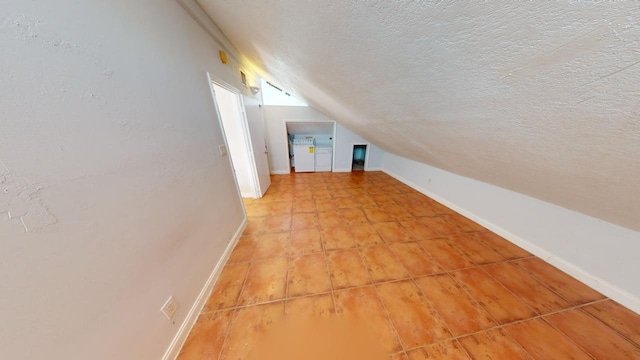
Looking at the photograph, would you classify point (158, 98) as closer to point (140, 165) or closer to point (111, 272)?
point (140, 165)

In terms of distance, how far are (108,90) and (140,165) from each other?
0.37 metres

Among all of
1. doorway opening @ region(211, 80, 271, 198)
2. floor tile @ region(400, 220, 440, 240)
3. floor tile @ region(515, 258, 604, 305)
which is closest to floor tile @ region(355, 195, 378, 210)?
floor tile @ region(400, 220, 440, 240)

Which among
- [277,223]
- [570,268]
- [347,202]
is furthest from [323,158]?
[570,268]

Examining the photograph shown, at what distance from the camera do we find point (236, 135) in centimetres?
271

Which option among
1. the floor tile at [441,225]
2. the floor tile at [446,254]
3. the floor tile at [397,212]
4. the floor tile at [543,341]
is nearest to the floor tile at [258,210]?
the floor tile at [397,212]

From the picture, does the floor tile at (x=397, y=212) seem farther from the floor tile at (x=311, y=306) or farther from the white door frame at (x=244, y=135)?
the white door frame at (x=244, y=135)

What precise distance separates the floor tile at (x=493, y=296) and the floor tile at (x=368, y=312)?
0.84 meters

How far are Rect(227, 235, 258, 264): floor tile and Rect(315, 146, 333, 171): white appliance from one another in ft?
8.88

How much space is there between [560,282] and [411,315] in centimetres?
150

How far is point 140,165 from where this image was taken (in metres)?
0.93

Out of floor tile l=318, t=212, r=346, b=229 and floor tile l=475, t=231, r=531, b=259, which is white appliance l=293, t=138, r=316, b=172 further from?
floor tile l=475, t=231, r=531, b=259

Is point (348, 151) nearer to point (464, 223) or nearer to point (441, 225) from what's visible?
point (441, 225)

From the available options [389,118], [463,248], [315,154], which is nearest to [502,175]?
[463,248]

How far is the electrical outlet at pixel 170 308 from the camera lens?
1053mm
